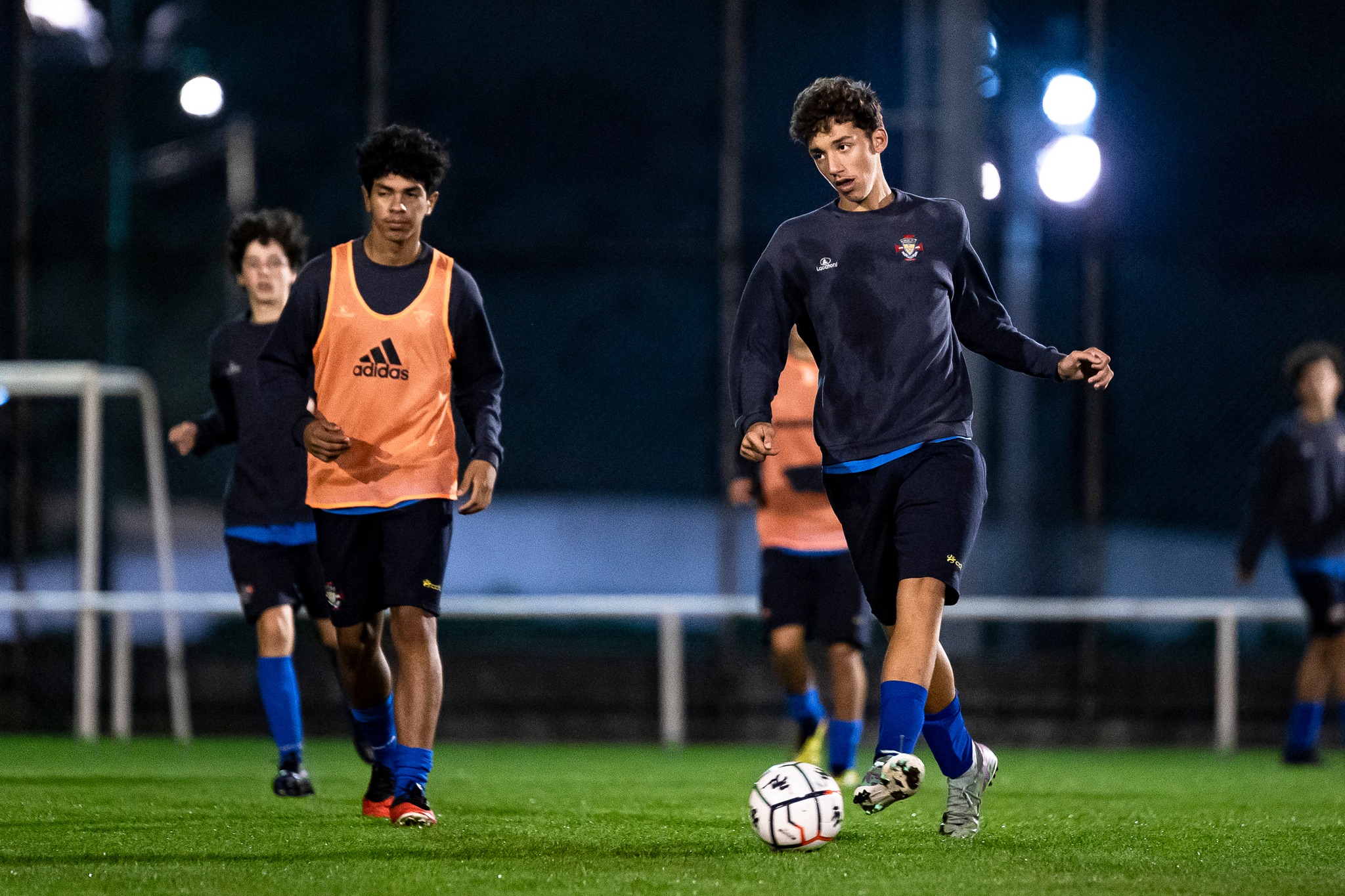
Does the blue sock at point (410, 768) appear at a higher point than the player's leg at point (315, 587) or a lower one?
lower

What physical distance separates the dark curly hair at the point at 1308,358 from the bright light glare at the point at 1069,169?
2.00 meters

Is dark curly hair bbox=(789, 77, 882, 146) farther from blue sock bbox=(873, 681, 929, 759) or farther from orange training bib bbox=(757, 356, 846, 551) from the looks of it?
orange training bib bbox=(757, 356, 846, 551)

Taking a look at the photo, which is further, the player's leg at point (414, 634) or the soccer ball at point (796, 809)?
the player's leg at point (414, 634)

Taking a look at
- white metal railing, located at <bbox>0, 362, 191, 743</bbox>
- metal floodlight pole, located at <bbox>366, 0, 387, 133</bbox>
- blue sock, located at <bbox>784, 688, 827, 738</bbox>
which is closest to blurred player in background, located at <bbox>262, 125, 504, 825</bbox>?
blue sock, located at <bbox>784, 688, 827, 738</bbox>

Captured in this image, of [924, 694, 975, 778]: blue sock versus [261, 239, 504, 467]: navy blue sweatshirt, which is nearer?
[924, 694, 975, 778]: blue sock

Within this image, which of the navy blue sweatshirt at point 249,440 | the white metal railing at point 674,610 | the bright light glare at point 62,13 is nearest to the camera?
the navy blue sweatshirt at point 249,440

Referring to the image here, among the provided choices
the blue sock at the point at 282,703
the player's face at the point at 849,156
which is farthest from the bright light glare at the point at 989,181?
the player's face at the point at 849,156

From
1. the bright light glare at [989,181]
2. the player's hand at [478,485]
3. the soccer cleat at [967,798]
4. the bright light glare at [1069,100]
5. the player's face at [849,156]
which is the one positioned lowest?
the soccer cleat at [967,798]

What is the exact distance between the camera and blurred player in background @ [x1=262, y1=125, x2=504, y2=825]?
15.4 feet

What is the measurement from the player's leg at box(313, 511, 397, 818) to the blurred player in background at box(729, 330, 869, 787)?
5.77ft

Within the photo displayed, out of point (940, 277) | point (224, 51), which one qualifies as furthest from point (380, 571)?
point (224, 51)

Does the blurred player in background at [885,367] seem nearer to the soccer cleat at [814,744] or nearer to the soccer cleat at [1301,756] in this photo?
the soccer cleat at [814,744]

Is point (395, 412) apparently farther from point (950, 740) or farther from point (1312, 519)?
point (1312, 519)

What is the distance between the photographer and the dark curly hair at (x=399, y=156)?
4746 millimetres
